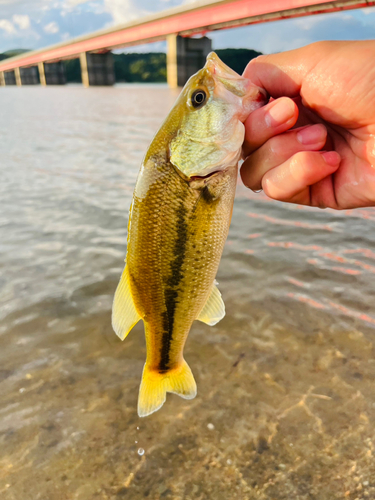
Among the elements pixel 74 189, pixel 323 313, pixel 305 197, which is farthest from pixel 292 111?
pixel 74 189

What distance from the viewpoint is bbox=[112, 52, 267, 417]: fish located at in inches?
82.4

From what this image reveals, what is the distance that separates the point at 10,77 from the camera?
10556cm

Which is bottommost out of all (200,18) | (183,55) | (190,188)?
(190,188)

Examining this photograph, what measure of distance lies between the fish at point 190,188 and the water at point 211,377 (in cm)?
144

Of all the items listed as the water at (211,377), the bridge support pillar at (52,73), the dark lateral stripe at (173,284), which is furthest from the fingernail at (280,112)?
the bridge support pillar at (52,73)

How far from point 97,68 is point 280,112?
8018cm

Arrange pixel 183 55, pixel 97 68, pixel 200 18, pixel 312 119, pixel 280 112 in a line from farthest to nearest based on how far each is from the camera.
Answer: pixel 97 68
pixel 183 55
pixel 200 18
pixel 312 119
pixel 280 112

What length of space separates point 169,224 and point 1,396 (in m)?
2.59

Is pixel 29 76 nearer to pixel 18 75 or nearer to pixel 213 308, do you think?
pixel 18 75

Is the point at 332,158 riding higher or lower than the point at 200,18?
lower

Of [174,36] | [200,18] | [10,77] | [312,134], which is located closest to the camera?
[312,134]

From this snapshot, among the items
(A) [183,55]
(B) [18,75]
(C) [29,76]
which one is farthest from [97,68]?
(B) [18,75]

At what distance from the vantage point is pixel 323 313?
4.50 metres

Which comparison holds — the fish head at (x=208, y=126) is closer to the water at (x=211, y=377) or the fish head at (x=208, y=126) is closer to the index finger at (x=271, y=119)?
the index finger at (x=271, y=119)
